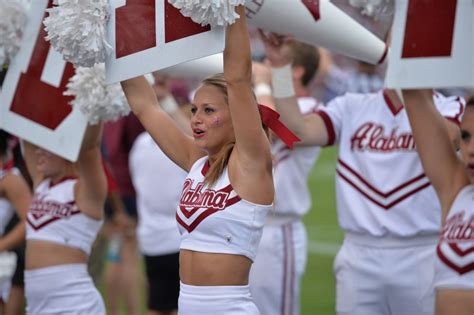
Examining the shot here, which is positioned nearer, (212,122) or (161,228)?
(212,122)

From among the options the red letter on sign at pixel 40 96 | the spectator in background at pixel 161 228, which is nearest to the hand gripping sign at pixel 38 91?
the red letter on sign at pixel 40 96

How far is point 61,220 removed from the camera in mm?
4270

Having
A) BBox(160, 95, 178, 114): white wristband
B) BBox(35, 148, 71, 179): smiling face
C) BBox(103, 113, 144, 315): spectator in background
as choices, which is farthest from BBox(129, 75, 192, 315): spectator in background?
BBox(35, 148, 71, 179): smiling face

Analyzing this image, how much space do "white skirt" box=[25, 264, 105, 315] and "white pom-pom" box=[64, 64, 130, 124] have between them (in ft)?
2.35

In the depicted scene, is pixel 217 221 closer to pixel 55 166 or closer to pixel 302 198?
pixel 55 166

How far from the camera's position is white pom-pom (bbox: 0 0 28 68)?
4078mm

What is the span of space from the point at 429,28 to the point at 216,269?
3.23 feet

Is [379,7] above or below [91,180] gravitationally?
above

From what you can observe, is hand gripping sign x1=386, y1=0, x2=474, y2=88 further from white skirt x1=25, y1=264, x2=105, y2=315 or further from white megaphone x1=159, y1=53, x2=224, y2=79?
white skirt x1=25, y1=264, x2=105, y2=315

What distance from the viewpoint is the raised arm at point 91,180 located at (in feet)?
13.9

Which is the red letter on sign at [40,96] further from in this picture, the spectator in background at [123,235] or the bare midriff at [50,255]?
the spectator in background at [123,235]

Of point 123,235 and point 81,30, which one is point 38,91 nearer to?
point 81,30

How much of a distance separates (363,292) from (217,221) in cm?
119

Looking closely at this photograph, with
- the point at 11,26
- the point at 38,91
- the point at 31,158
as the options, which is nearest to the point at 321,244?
the point at 31,158
